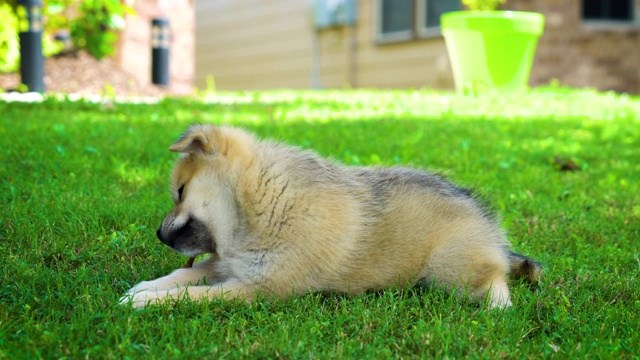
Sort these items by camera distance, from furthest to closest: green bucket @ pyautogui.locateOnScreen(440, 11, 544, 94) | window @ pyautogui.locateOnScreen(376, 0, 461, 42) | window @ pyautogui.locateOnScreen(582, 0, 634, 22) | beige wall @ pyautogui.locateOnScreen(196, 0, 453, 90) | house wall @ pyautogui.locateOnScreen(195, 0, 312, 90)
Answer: house wall @ pyautogui.locateOnScreen(195, 0, 312, 90), beige wall @ pyautogui.locateOnScreen(196, 0, 453, 90), window @ pyautogui.locateOnScreen(376, 0, 461, 42), window @ pyautogui.locateOnScreen(582, 0, 634, 22), green bucket @ pyautogui.locateOnScreen(440, 11, 544, 94)

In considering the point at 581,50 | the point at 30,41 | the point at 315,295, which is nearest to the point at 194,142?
the point at 315,295

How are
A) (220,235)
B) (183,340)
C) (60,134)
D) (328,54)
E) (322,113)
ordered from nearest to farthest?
(183,340)
(220,235)
(60,134)
(322,113)
(328,54)

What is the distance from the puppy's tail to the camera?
3.47m

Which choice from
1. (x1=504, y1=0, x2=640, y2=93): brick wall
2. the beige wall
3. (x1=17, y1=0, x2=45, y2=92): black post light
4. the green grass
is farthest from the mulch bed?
(x1=504, y1=0, x2=640, y2=93): brick wall

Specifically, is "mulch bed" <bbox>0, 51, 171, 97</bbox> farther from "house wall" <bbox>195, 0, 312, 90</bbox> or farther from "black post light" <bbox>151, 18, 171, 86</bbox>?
"house wall" <bbox>195, 0, 312, 90</bbox>

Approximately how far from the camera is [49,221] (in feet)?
12.6

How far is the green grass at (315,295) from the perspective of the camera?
8.79 feet

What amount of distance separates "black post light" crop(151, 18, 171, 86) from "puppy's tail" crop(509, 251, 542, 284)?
9.34 m

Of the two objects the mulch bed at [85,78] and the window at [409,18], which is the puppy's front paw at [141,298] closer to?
the mulch bed at [85,78]

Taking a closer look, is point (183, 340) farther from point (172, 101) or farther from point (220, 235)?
point (172, 101)

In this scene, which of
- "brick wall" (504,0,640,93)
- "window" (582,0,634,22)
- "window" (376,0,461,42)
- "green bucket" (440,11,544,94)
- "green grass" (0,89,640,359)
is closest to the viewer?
"green grass" (0,89,640,359)

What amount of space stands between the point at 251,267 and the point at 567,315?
4.27 ft

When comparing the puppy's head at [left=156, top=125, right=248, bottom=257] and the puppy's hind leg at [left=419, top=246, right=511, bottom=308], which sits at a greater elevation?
the puppy's head at [left=156, top=125, right=248, bottom=257]

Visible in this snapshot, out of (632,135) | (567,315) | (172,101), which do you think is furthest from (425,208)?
(172,101)
